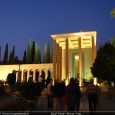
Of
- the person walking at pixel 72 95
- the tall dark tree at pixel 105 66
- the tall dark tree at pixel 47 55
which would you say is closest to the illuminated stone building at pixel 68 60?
the tall dark tree at pixel 105 66

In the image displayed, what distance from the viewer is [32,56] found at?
151 feet

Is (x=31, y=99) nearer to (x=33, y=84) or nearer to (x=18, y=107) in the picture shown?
(x=33, y=84)

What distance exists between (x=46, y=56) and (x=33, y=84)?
3154 centimetres

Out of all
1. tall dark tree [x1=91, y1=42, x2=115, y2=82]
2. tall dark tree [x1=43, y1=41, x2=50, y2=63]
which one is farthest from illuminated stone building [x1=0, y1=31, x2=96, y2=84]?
tall dark tree [x1=43, y1=41, x2=50, y2=63]

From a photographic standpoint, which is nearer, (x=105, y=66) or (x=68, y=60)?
(x=105, y=66)

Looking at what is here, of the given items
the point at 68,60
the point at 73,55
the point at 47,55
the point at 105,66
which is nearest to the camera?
the point at 105,66

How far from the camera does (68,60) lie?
33.4 metres

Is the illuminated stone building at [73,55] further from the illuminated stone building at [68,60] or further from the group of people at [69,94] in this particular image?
the group of people at [69,94]

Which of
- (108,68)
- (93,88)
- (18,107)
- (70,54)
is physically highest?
(70,54)

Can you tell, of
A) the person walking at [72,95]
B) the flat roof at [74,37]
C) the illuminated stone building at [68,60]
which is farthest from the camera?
the illuminated stone building at [68,60]

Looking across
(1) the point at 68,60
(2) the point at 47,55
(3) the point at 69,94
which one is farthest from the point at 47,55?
(3) the point at 69,94

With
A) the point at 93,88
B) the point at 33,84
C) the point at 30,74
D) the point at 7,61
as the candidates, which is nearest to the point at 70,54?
the point at 30,74

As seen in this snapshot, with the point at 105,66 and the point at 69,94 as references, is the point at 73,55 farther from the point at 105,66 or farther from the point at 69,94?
the point at 69,94

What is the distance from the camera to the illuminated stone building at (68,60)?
3006cm
